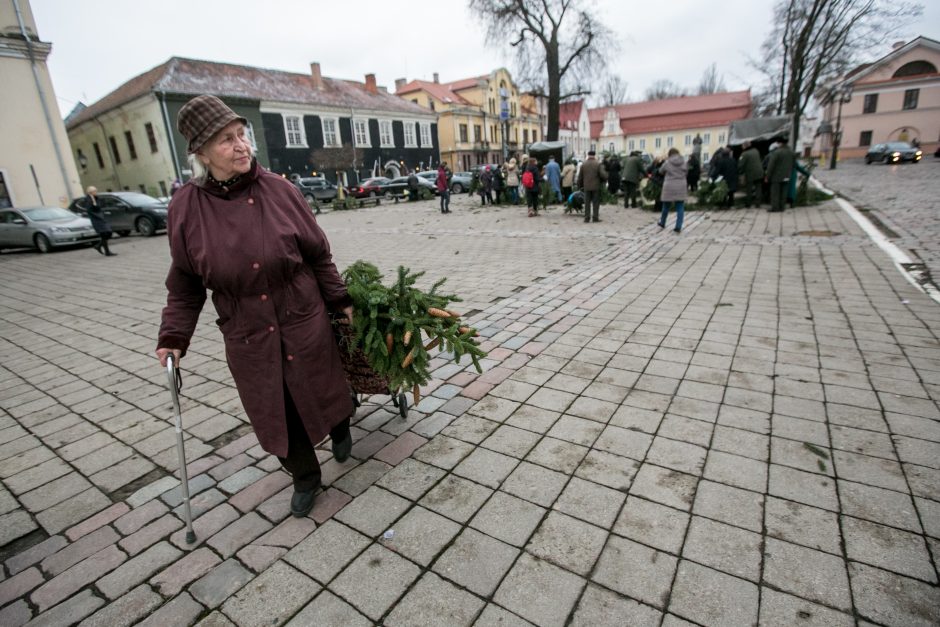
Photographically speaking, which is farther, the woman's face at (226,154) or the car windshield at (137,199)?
the car windshield at (137,199)

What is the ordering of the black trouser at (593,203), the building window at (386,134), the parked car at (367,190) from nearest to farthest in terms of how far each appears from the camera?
the black trouser at (593,203) < the parked car at (367,190) < the building window at (386,134)

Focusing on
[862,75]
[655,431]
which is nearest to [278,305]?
[655,431]

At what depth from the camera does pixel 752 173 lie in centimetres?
1347

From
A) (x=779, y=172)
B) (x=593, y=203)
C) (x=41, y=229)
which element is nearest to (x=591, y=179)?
(x=593, y=203)

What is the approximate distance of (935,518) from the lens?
2252 mm

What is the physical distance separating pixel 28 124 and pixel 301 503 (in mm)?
26471

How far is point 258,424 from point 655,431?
2375 mm

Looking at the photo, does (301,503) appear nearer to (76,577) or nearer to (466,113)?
(76,577)

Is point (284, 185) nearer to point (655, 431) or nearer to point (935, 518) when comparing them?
point (655, 431)

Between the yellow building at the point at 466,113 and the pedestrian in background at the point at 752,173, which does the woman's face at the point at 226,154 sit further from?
the yellow building at the point at 466,113

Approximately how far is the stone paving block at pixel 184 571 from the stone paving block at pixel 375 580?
0.66 meters

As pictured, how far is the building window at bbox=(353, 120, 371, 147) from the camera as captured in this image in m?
39.4

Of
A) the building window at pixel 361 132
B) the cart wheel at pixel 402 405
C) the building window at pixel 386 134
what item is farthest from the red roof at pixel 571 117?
the cart wheel at pixel 402 405

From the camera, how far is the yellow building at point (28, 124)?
1923 cm
